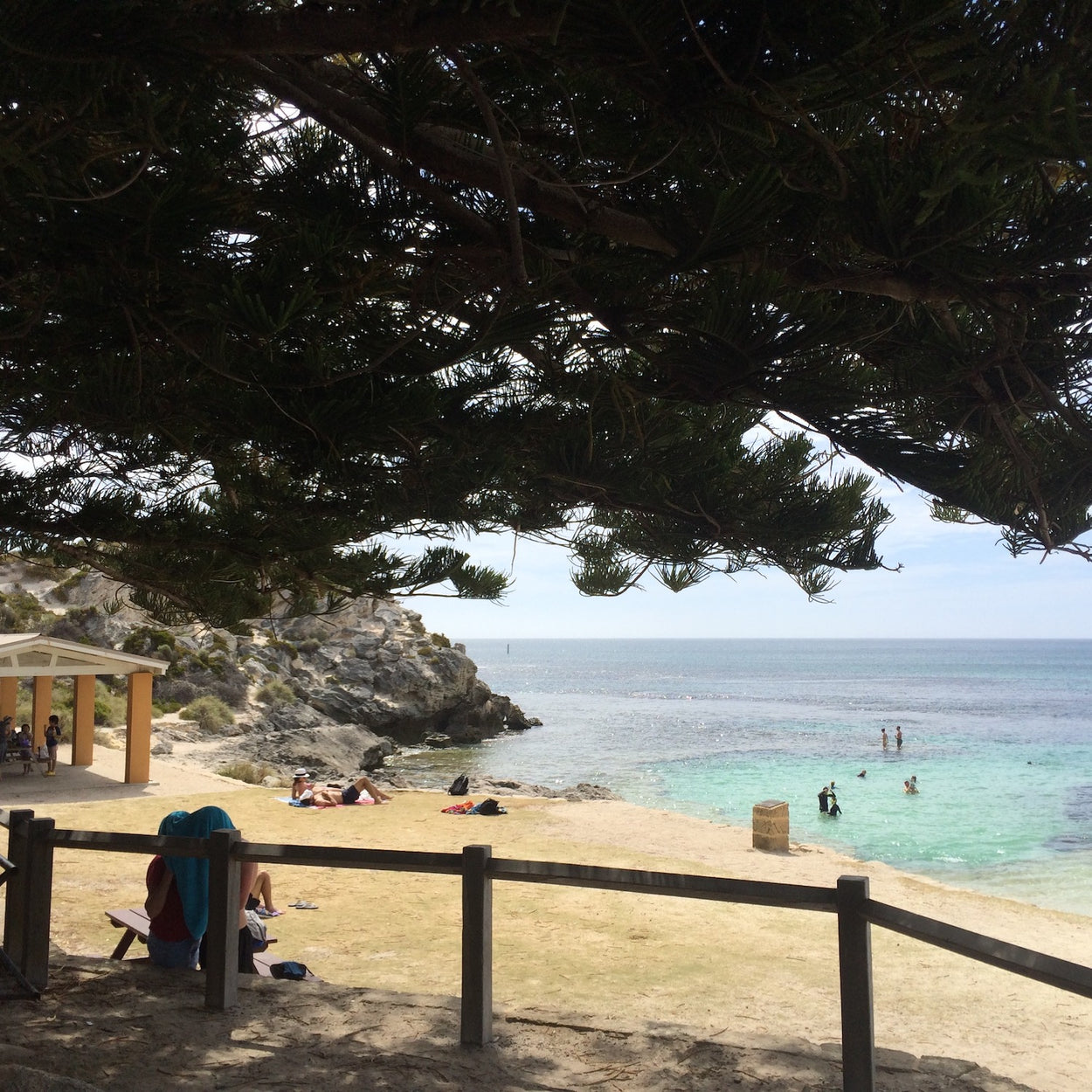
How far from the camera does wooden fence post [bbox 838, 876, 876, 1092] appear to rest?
3.05m

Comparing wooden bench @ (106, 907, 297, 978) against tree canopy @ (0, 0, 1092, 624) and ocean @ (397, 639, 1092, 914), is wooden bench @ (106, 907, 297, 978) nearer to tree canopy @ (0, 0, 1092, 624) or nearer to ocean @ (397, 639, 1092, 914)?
tree canopy @ (0, 0, 1092, 624)

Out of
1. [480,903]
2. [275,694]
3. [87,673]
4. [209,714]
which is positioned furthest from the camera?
[275,694]

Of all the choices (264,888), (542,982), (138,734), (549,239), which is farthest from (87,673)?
(549,239)

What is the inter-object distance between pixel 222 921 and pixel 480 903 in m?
1.11

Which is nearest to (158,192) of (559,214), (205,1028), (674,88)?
(559,214)

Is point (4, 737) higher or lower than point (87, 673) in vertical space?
lower

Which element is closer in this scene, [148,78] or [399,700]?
[148,78]

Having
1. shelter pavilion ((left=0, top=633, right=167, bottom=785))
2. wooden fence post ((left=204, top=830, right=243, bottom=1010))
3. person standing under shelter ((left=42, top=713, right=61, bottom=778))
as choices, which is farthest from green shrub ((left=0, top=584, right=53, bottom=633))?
wooden fence post ((left=204, top=830, right=243, bottom=1010))

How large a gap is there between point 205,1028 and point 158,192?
304 cm

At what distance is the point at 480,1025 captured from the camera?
3.61m

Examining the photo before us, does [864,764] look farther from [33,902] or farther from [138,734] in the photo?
[33,902]

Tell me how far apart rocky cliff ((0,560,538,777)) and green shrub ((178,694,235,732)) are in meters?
0.24

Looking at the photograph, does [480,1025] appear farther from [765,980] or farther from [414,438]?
[765,980]

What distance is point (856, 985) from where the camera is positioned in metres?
3.08
